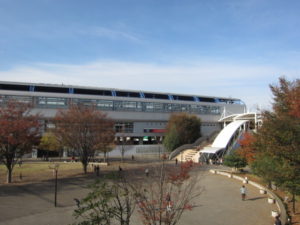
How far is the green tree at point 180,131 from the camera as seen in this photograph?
4281cm

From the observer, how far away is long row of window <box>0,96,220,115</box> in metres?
42.7

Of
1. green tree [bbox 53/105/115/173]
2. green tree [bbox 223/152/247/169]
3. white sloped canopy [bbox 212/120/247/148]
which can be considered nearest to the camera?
green tree [bbox 53/105/115/173]

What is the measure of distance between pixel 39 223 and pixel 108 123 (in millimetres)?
17684

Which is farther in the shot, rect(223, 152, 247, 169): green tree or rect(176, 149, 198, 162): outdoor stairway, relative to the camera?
rect(176, 149, 198, 162): outdoor stairway

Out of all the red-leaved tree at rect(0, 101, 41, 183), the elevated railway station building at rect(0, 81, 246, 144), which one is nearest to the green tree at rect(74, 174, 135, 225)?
the red-leaved tree at rect(0, 101, 41, 183)

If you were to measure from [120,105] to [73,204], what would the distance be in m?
33.8

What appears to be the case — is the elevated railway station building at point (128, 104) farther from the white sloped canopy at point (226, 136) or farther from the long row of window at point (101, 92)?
the white sloped canopy at point (226, 136)

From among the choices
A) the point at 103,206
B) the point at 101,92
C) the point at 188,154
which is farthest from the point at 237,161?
the point at 101,92

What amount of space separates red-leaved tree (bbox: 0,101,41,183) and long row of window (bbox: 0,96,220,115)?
15203 millimetres

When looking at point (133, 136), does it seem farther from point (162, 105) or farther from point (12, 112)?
point (12, 112)

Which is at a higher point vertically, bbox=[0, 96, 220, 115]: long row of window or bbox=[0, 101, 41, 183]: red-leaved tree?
bbox=[0, 96, 220, 115]: long row of window

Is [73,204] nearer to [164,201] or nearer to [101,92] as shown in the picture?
[164,201]

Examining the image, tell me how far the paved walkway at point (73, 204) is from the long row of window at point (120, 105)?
20.1 m

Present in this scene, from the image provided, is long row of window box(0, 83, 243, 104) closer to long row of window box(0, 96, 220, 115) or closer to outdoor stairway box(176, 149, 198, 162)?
long row of window box(0, 96, 220, 115)
